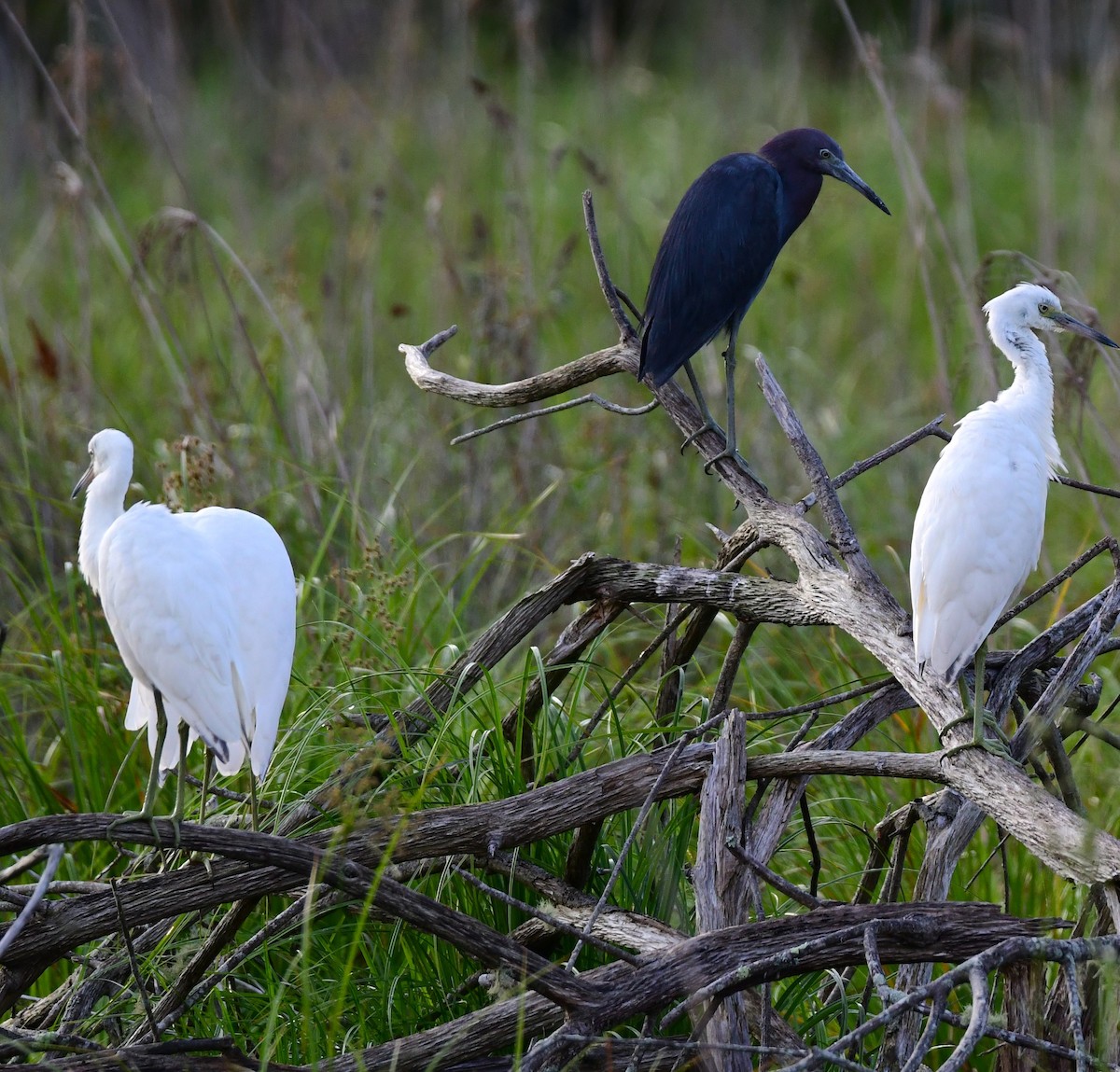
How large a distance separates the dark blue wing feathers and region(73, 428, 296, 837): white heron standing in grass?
1116 millimetres

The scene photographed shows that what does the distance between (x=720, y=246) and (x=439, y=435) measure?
1.12m

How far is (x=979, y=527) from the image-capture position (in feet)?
5.96

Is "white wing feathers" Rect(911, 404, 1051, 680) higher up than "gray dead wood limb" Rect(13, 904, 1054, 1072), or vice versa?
"white wing feathers" Rect(911, 404, 1051, 680)

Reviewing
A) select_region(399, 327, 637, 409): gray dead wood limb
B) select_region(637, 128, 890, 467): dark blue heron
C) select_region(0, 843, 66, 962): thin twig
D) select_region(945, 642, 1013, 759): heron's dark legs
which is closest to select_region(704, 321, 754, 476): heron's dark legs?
select_region(637, 128, 890, 467): dark blue heron

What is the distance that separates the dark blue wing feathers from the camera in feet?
8.87

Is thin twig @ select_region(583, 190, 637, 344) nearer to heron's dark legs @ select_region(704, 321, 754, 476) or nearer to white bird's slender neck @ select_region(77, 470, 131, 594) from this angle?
heron's dark legs @ select_region(704, 321, 754, 476)

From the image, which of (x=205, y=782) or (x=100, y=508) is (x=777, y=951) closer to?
A: (x=205, y=782)

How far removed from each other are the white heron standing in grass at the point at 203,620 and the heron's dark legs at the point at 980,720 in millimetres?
915

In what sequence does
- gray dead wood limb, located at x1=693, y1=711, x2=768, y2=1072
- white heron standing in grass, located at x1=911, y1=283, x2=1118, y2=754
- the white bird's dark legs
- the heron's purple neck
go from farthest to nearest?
the heron's purple neck → the white bird's dark legs → white heron standing in grass, located at x1=911, y1=283, x2=1118, y2=754 → gray dead wood limb, located at x1=693, y1=711, x2=768, y2=1072

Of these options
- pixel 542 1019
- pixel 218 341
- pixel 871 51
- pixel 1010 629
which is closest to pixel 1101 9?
pixel 871 51

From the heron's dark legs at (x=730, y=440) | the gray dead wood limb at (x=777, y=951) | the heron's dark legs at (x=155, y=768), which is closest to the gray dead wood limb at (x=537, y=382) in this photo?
the heron's dark legs at (x=730, y=440)

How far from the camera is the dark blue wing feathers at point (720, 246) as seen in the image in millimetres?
2705

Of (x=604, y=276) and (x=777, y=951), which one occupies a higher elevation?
(x=604, y=276)

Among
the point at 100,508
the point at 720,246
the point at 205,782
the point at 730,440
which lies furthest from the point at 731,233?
the point at 205,782
